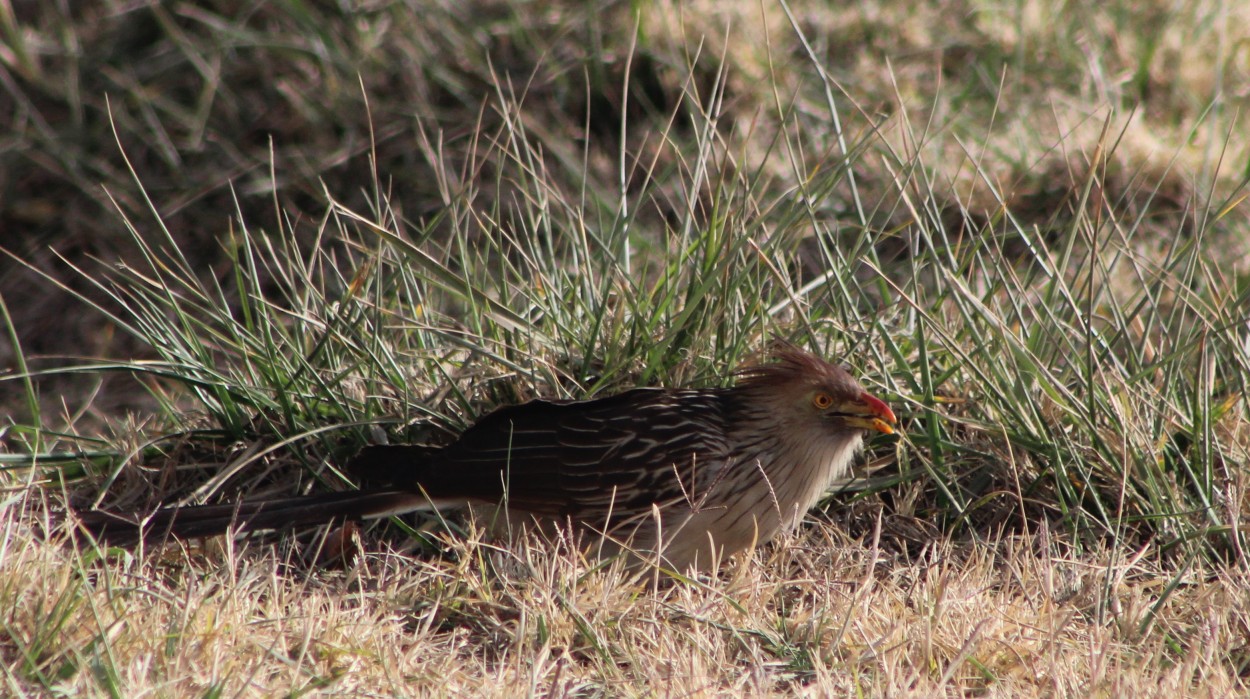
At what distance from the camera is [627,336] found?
13.1ft

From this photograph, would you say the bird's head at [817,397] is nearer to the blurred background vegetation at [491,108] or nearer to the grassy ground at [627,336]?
the grassy ground at [627,336]

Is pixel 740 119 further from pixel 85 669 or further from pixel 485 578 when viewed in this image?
pixel 85 669

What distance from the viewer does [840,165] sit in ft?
12.0

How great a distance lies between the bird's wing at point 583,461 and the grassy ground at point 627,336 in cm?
17

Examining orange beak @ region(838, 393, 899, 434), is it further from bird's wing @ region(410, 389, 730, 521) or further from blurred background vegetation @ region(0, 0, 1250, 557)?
blurred background vegetation @ region(0, 0, 1250, 557)

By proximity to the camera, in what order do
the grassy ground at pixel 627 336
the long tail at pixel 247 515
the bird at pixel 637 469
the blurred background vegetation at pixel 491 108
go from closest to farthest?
the grassy ground at pixel 627 336
the long tail at pixel 247 515
the bird at pixel 637 469
the blurred background vegetation at pixel 491 108

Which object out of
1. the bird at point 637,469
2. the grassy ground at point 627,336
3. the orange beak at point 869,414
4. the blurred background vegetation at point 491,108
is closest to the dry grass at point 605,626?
the grassy ground at point 627,336

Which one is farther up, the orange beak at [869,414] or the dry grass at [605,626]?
the orange beak at [869,414]

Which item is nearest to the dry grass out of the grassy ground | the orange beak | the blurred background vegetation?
the grassy ground

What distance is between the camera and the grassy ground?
2.83 metres

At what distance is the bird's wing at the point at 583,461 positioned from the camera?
3514 millimetres

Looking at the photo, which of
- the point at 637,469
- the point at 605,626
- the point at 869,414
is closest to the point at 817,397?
the point at 869,414

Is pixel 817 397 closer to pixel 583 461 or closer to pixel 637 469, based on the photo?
pixel 637 469

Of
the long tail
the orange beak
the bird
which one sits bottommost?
the long tail
